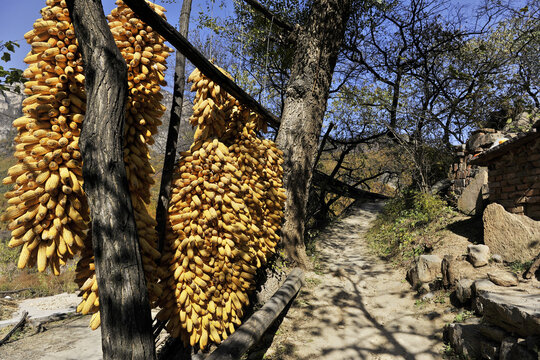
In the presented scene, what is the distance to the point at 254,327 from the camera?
2.25 m

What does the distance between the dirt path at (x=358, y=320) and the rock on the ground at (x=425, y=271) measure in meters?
0.19

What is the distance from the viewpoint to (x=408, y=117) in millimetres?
8617

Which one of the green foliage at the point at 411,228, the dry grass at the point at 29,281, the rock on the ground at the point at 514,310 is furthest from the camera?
the dry grass at the point at 29,281

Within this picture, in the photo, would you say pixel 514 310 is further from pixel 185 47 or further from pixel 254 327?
pixel 185 47

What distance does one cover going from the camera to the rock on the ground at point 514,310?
84.2 inches

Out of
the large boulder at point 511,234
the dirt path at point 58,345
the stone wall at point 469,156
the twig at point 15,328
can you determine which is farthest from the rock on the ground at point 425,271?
the twig at point 15,328

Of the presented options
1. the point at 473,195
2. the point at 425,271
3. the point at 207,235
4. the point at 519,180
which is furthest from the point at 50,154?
the point at 473,195

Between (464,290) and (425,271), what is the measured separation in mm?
817

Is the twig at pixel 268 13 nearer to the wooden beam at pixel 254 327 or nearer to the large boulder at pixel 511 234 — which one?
the wooden beam at pixel 254 327

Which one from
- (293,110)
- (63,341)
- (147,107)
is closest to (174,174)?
(147,107)

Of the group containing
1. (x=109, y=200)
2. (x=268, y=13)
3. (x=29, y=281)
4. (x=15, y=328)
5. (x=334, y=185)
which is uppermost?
(x=268, y=13)

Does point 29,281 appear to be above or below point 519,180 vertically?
below

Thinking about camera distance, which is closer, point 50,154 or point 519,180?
point 50,154

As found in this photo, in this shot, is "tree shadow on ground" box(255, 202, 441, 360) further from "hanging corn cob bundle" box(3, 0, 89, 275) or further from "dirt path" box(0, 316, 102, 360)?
"dirt path" box(0, 316, 102, 360)
